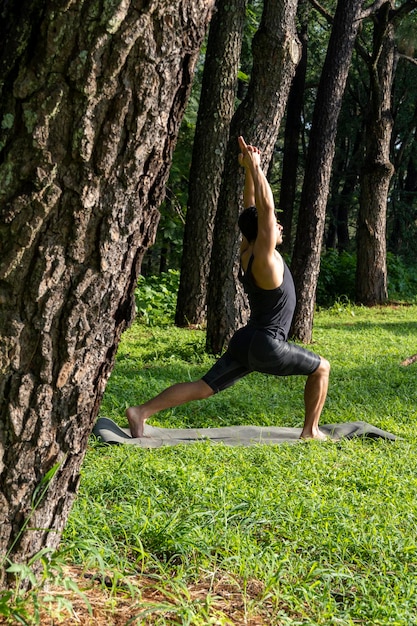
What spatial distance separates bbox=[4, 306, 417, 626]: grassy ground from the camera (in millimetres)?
3098

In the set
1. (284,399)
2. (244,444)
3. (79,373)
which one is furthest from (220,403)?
(79,373)

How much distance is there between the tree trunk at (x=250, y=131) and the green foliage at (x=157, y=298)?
4421 mm

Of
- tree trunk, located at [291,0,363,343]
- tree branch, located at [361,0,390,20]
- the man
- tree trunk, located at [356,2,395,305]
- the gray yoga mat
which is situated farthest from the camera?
tree trunk, located at [356,2,395,305]

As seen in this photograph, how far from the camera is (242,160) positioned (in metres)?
5.52

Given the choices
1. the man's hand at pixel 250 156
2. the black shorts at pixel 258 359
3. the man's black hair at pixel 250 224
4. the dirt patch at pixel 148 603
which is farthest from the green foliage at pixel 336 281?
the dirt patch at pixel 148 603

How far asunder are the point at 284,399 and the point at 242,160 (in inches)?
134

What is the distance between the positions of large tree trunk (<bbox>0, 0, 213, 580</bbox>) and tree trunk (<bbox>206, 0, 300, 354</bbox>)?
25.3 feet

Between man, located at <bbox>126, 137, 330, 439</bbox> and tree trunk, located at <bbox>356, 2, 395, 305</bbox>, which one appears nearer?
man, located at <bbox>126, 137, 330, 439</bbox>

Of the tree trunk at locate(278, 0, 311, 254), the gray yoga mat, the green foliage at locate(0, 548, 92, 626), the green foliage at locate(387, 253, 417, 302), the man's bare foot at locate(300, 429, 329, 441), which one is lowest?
the gray yoga mat

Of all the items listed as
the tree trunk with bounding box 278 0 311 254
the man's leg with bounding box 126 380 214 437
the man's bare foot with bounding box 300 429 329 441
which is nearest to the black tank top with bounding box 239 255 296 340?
the man's leg with bounding box 126 380 214 437

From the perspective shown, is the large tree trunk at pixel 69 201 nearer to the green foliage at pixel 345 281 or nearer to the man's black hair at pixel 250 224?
the man's black hair at pixel 250 224

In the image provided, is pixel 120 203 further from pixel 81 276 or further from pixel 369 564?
pixel 369 564

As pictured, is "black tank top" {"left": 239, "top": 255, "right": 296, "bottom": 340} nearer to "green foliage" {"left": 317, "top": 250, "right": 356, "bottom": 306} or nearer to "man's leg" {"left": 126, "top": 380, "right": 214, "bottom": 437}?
"man's leg" {"left": 126, "top": 380, "right": 214, "bottom": 437}

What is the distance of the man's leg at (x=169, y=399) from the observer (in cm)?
635
